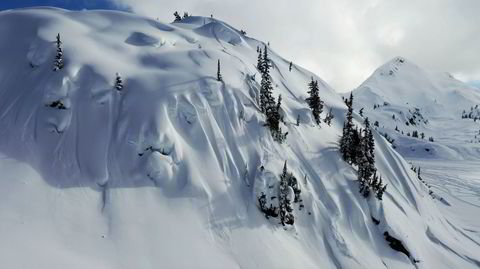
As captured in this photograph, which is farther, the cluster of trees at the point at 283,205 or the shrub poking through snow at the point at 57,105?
the shrub poking through snow at the point at 57,105

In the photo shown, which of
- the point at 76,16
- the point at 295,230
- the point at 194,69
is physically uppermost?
the point at 76,16

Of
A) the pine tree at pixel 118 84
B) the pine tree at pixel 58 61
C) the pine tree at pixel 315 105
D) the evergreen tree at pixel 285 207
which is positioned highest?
the pine tree at pixel 58 61

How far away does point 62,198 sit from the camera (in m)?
26.9

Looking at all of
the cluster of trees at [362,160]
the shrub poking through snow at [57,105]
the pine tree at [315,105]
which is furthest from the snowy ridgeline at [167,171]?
the cluster of trees at [362,160]

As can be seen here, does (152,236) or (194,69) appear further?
(194,69)

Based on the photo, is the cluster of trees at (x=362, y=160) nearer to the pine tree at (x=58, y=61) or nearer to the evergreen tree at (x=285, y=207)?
the evergreen tree at (x=285, y=207)

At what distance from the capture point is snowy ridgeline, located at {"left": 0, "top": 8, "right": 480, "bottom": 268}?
25.9 metres

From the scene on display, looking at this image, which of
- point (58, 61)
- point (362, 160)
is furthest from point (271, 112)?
point (58, 61)

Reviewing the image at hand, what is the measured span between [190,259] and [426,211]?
37.1m

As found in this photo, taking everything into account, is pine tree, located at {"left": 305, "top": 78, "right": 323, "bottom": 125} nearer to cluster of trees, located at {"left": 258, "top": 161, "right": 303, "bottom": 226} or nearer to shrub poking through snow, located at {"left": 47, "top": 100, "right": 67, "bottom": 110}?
cluster of trees, located at {"left": 258, "top": 161, "right": 303, "bottom": 226}

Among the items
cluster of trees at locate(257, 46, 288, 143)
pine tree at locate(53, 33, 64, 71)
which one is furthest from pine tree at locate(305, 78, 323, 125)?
pine tree at locate(53, 33, 64, 71)

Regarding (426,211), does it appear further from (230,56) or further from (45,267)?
(45,267)

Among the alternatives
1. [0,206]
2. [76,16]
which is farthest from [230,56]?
[0,206]

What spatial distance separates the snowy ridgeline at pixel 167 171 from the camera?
25891 mm
